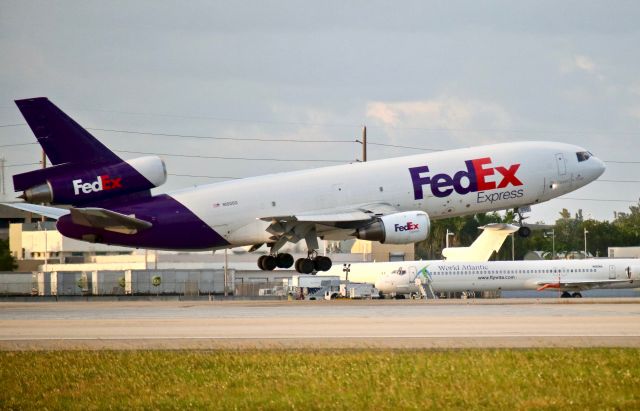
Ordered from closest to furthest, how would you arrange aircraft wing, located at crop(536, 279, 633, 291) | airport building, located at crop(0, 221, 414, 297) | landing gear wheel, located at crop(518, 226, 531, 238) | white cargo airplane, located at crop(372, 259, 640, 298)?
landing gear wheel, located at crop(518, 226, 531, 238), airport building, located at crop(0, 221, 414, 297), white cargo airplane, located at crop(372, 259, 640, 298), aircraft wing, located at crop(536, 279, 633, 291)

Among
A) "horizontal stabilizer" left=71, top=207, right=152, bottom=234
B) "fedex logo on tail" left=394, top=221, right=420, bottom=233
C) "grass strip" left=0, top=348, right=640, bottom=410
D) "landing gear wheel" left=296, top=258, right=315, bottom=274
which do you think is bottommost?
"grass strip" left=0, top=348, right=640, bottom=410

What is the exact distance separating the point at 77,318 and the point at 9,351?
1597cm

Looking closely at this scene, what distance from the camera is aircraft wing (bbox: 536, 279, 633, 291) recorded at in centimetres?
10900

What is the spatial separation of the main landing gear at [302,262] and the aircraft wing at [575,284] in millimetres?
46670

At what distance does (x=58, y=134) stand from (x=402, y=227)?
18.1 m

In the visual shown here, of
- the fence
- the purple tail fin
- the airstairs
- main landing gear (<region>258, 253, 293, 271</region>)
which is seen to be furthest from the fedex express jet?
the fence

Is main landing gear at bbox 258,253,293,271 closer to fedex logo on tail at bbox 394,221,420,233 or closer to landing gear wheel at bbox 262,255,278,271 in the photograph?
landing gear wheel at bbox 262,255,278,271

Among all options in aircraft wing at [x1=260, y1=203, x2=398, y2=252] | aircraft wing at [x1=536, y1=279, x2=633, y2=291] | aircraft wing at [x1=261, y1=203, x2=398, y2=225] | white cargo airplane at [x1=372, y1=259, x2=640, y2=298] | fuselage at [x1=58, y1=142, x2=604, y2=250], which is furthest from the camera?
aircraft wing at [x1=536, y1=279, x2=633, y2=291]

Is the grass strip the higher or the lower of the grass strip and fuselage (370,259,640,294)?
the lower

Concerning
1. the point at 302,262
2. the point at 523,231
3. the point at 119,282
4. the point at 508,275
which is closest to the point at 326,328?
the point at 302,262

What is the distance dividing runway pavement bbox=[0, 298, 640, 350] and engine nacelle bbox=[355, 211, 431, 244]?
6.02m

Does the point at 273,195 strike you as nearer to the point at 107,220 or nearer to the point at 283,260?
the point at 283,260

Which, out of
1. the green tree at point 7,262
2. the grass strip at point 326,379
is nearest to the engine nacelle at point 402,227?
the grass strip at point 326,379

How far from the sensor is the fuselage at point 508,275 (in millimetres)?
102000
